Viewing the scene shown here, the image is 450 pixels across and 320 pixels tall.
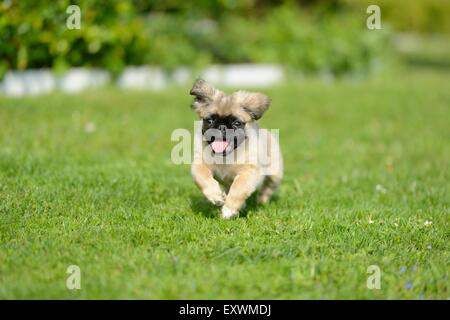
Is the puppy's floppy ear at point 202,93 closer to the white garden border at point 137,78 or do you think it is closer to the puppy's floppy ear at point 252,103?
the puppy's floppy ear at point 252,103

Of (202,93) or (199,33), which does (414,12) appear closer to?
(199,33)

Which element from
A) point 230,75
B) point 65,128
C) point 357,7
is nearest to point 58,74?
point 65,128

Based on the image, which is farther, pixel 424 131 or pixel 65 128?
pixel 424 131

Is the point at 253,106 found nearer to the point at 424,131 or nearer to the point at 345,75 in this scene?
the point at 424,131

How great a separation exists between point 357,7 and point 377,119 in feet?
27.3

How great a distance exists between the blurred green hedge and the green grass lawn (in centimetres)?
130

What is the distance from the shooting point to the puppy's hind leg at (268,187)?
17.1 feet

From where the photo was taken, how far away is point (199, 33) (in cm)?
1389

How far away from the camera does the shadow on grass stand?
4.73m

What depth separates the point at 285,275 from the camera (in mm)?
3537

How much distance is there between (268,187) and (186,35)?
29.1ft

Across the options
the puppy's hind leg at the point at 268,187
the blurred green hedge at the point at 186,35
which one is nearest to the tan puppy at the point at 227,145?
the puppy's hind leg at the point at 268,187

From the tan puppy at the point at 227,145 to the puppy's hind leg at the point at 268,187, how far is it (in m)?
0.45

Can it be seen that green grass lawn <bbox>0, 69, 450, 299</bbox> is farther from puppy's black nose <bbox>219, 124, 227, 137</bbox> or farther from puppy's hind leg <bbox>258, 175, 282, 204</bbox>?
puppy's black nose <bbox>219, 124, 227, 137</bbox>
